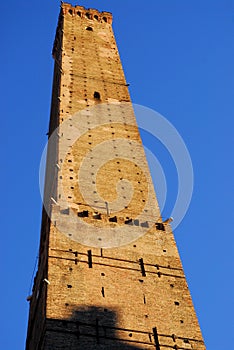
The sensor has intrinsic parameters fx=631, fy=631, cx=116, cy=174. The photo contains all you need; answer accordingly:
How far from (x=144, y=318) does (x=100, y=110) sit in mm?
8523

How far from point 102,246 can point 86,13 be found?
15.4 m

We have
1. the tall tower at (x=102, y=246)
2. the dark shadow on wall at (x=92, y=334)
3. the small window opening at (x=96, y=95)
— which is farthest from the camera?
the small window opening at (x=96, y=95)

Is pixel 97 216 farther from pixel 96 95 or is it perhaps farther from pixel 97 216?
pixel 96 95

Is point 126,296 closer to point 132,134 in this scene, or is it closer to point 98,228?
point 98,228

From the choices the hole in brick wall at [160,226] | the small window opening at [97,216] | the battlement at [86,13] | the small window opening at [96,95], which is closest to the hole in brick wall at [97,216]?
the small window opening at [97,216]

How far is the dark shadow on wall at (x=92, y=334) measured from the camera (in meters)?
11.0

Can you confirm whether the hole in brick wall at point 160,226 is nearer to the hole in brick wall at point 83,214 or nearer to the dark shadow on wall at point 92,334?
the hole in brick wall at point 83,214

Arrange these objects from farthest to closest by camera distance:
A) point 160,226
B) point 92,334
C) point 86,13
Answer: point 86,13 → point 160,226 → point 92,334

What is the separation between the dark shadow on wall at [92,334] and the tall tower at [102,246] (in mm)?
19

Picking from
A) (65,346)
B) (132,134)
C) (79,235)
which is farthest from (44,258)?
(132,134)

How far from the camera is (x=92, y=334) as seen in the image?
37.1ft

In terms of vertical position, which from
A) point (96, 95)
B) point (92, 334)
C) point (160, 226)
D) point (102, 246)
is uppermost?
point (96, 95)

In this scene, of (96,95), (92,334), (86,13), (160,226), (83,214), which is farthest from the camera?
(86,13)

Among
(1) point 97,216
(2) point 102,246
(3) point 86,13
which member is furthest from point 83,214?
(3) point 86,13
